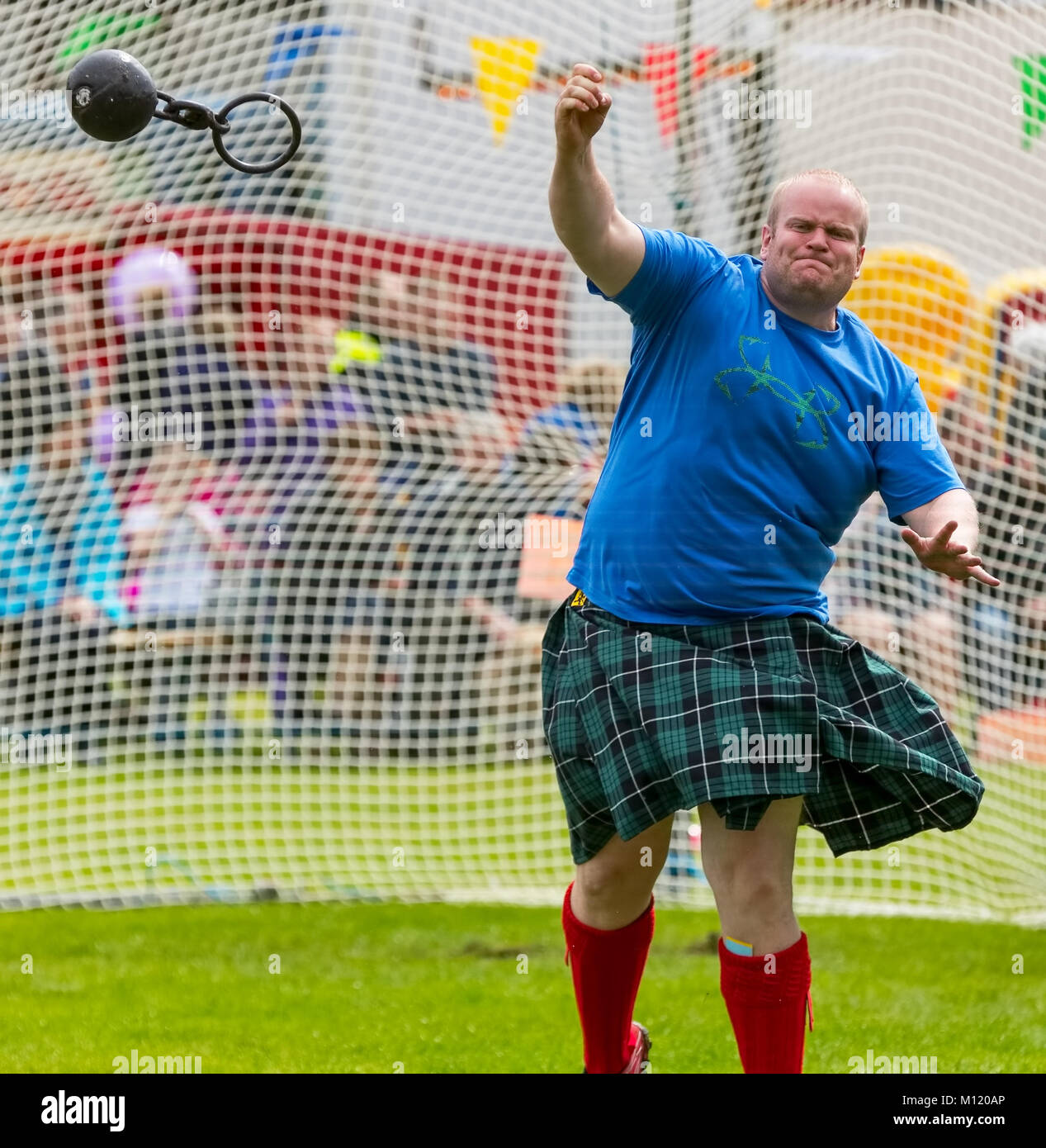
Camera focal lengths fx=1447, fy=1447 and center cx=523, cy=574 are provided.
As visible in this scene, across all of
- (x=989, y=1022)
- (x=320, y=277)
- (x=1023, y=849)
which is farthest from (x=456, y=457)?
(x=989, y=1022)

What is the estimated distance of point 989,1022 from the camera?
3273mm

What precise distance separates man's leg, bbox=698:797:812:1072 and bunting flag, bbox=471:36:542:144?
11.3 ft

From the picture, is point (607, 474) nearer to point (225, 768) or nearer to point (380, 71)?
point (380, 71)

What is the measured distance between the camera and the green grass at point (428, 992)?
9.95 ft

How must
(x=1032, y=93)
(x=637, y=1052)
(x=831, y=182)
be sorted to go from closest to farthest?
(x=831, y=182) < (x=637, y=1052) < (x=1032, y=93)

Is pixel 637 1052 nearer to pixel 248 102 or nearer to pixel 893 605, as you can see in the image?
pixel 248 102

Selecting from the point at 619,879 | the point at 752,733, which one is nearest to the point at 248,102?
the point at 752,733

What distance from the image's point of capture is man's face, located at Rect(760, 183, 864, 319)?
7.77 ft

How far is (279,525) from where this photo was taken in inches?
219

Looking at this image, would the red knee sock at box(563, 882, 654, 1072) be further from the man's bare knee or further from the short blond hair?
the short blond hair

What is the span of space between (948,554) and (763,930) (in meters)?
0.65

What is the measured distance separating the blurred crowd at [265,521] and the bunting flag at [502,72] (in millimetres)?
754

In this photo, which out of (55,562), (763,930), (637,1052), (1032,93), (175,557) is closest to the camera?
(763,930)

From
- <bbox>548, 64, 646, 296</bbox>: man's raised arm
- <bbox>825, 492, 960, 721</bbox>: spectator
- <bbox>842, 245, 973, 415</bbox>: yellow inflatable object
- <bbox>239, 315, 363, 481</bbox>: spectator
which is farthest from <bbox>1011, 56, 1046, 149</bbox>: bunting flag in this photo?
<bbox>548, 64, 646, 296</bbox>: man's raised arm
